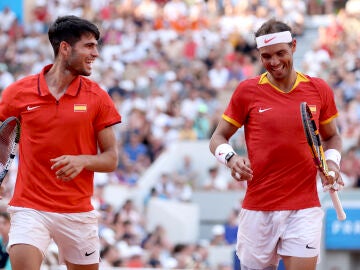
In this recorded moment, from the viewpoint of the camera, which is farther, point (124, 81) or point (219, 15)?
point (219, 15)

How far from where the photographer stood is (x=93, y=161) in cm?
859

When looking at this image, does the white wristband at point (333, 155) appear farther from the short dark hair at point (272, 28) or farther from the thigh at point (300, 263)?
the short dark hair at point (272, 28)

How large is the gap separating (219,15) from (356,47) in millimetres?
5226

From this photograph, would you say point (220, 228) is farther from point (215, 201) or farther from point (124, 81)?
point (124, 81)

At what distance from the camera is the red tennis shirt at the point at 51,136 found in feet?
28.6

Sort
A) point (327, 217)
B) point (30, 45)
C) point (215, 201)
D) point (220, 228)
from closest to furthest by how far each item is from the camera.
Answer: point (327, 217)
point (220, 228)
point (215, 201)
point (30, 45)

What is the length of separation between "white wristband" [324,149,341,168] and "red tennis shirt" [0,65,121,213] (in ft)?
5.20

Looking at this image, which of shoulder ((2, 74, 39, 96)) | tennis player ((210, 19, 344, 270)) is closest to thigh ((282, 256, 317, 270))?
tennis player ((210, 19, 344, 270))

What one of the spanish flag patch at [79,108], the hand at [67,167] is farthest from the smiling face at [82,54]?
the hand at [67,167]

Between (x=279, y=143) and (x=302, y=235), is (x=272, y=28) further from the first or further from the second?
(x=302, y=235)

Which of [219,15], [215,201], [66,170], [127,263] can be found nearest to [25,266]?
[66,170]

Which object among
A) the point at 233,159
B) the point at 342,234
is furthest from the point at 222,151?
the point at 342,234

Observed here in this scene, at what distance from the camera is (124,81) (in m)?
25.4

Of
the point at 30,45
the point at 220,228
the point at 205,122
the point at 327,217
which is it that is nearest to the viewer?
the point at 327,217
